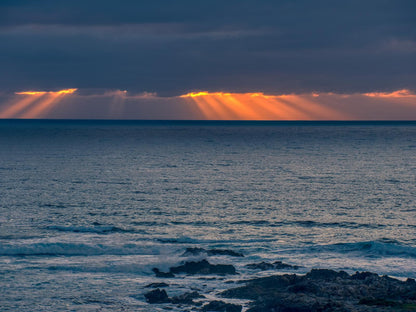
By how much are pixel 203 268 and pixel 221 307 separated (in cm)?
723

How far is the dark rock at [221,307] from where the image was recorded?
2731cm

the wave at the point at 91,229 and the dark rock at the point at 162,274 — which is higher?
the wave at the point at 91,229

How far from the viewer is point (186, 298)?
2911cm

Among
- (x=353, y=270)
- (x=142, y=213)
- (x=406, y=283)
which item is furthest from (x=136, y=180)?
(x=406, y=283)

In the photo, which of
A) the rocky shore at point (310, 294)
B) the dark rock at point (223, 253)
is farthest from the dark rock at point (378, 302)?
the dark rock at point (223, 253)

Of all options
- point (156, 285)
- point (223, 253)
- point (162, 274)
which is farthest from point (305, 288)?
point (223, 253)

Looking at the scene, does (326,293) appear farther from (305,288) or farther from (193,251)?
(193,251)

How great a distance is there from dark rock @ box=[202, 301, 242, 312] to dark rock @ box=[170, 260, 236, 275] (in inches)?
243

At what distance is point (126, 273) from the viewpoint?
34.6 meters

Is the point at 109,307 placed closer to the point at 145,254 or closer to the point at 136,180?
the point at 145,254

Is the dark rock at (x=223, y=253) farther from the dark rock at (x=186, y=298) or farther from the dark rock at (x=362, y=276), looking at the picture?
the dark rock at (x=362, y=276)

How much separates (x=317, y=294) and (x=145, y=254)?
48.1 feet

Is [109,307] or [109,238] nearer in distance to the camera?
[109,307]

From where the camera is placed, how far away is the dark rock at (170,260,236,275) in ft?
112
